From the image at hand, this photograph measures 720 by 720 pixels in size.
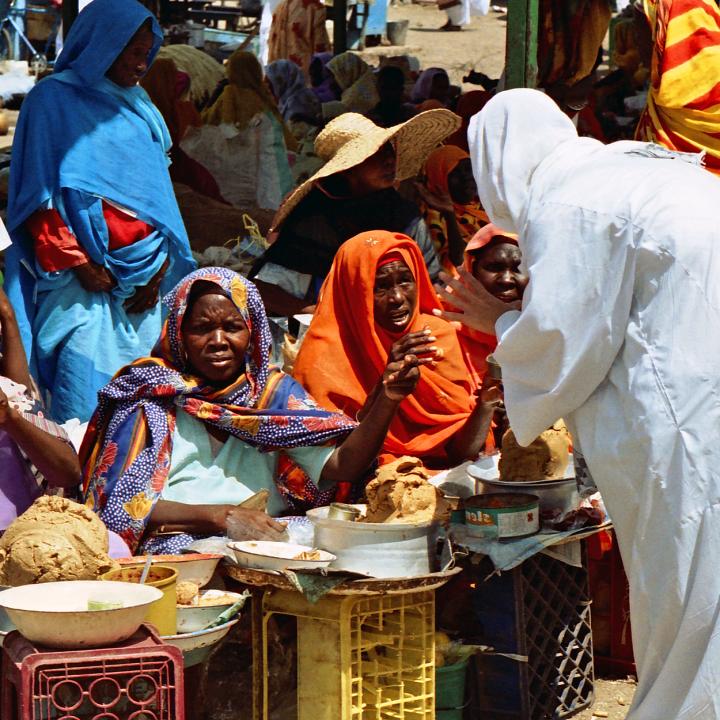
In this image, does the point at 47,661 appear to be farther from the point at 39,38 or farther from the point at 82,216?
the point at 39,38

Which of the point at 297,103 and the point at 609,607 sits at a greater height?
the point at 297,103

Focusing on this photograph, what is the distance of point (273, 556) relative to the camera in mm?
3486

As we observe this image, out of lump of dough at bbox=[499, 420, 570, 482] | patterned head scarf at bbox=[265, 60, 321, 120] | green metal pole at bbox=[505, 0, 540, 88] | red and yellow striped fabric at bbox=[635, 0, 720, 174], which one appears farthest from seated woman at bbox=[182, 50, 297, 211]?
lump of dough at bbox=[499, 420, 570, 482]

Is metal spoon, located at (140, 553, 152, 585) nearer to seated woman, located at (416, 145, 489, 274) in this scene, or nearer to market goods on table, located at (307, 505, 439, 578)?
market goods on table, located at (307, 505, 439, 578)

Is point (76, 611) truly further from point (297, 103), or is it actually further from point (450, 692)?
point (297, 103)

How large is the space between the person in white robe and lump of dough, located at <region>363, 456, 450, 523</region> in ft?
1.50

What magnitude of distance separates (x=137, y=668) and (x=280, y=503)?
1174 millimetres

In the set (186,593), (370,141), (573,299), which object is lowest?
(186,593)

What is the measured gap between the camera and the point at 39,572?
10.6ft

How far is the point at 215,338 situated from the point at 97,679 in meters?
1.28

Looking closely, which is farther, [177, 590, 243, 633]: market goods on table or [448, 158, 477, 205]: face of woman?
[448, 158, 477, 205]: face of woman

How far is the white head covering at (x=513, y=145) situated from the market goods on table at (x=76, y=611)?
123 cm

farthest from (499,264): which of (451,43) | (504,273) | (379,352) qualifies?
(451,43)

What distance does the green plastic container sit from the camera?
395 centimetres
